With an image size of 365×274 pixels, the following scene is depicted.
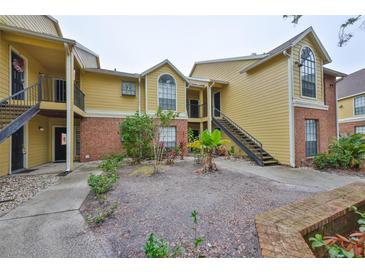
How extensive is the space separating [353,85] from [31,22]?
94.4 feet

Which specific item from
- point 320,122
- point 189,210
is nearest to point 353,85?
point 320,122

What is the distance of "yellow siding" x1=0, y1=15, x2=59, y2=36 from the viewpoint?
6.72m

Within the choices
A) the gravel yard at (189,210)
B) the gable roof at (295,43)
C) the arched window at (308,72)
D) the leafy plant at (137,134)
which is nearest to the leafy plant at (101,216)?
the gravel yard at (189,210)

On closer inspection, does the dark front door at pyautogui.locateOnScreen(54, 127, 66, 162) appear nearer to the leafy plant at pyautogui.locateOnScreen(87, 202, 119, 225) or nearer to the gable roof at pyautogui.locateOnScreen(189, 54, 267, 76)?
the leafy plant at pyautogui.locateOnScreen(87, 202, 119, 225)

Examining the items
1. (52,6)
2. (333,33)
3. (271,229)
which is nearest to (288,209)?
(271,229)

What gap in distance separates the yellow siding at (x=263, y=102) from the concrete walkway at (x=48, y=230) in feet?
29.9

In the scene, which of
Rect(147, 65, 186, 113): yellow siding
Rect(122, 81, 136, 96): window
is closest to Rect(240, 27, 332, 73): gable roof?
Rect(147, 65, 186, 113): yellow siding

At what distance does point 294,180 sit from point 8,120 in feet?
34.9

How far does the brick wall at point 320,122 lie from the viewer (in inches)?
321

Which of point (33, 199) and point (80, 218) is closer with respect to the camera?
point (80, 218)

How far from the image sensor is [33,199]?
4234 millimetres

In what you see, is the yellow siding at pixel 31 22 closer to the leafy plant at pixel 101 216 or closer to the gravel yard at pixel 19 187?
the gravel yard at pixel 19 187
